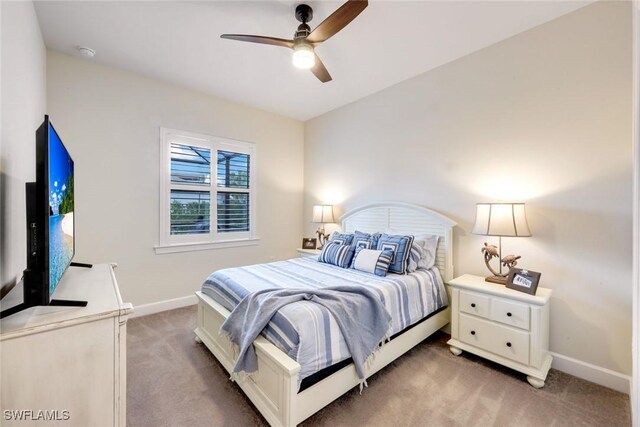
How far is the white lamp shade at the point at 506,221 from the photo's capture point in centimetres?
212

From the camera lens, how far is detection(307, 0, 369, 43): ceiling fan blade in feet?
5.17

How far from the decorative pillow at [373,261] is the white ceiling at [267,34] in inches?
76.2

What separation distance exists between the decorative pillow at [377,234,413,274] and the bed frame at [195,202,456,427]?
455mm

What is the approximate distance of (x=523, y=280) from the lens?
6.83 feet

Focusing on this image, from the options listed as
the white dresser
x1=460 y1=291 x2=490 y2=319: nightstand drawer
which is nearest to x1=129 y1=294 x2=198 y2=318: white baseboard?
the white dresser

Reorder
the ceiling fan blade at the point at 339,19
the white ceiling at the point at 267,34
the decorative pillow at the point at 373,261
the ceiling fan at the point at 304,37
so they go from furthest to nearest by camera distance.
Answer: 1. the decorative pillow at the point at 373,261
2. the white ceiling at the point at 267,34
3. the ceiling fan at the point at 304,37
4. the ceiling fan blade at the point at 339,19

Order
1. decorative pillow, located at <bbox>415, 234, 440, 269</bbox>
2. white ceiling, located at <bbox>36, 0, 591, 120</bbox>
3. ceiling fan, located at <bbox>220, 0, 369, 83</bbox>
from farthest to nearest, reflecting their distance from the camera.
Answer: decorative pillow, located at <bbox>415, 234, 440, 269</bbox>
white ceiling, located at <bbox>36, 0, 591, 120</bbox>
ceiling fan, located at <bbox>220, 0, 369, 83</bbox>

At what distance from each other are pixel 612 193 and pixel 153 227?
429cm

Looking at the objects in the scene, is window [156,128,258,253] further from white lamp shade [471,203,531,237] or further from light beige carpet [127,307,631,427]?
white lamp shade [471,203,531,237]

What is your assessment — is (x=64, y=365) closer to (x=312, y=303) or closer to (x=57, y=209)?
(x=57, y=209)

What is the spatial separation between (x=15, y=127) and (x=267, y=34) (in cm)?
186

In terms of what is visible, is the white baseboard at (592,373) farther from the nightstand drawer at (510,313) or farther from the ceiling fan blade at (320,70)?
the ceiling fan blade at (320,70)

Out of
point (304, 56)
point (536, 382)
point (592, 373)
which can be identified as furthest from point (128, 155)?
point (592, 373)

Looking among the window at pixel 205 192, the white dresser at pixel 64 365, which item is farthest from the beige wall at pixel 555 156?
the white dresser at pixel 64 365
